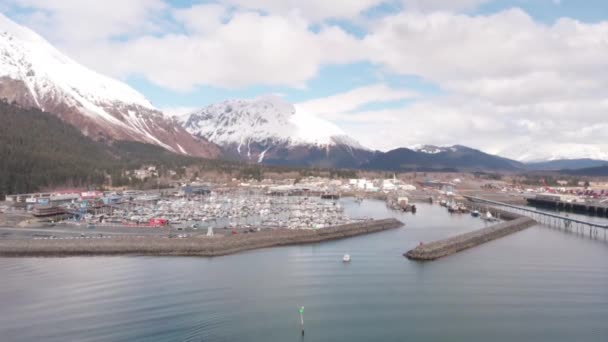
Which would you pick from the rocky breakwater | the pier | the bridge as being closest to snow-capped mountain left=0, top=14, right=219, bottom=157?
the pier

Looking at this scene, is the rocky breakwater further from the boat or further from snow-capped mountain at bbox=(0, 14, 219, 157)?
snow-capped mountain at bbox=(0, 14, 219, 157)

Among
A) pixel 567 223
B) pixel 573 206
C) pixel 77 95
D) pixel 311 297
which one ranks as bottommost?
pixel 311 297

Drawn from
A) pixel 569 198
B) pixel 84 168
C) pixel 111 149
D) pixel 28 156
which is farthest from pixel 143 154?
pixel 569 198

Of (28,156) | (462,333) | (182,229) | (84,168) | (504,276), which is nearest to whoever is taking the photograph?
(462,333)

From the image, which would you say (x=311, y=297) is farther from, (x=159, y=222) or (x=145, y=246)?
(x=159, y=222)

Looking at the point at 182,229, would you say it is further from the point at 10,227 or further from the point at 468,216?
the point at 468,216

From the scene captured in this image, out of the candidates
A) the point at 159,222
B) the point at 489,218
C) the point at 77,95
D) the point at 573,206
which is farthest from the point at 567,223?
the point at 77,95

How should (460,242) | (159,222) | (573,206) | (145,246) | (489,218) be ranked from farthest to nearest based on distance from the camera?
(573,206) < (489,218) < (159,222) < (460,242) < (145,246)
